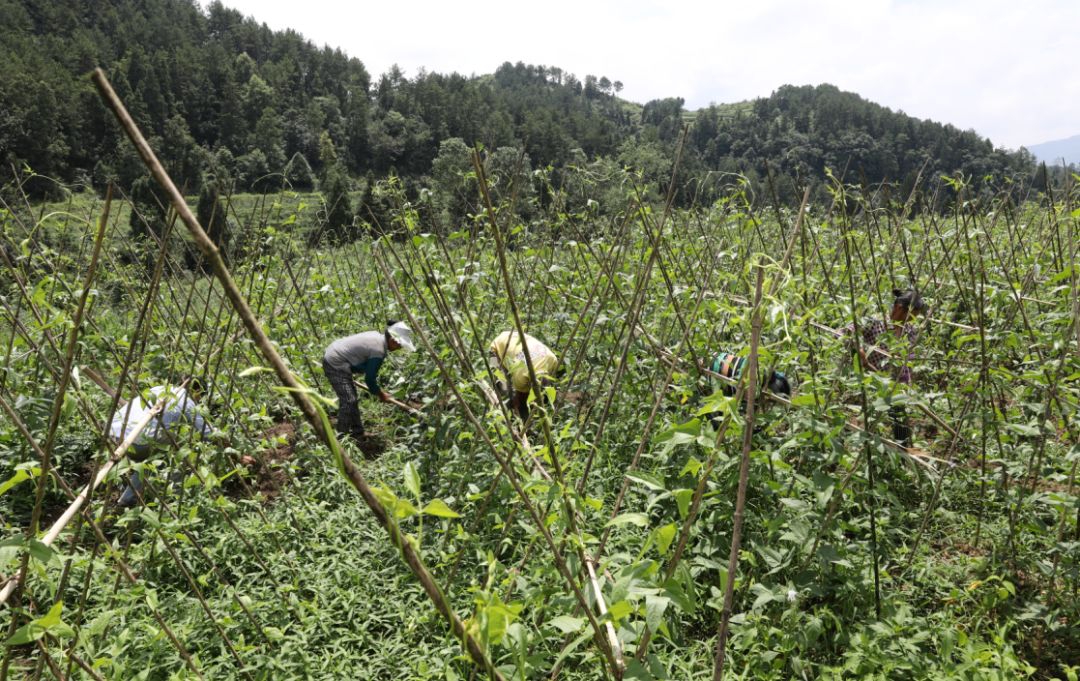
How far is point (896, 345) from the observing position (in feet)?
8.57

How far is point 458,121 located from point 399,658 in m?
65.9

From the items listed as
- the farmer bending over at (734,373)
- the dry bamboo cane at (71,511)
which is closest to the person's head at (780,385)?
the farmer bending over at (734,373)

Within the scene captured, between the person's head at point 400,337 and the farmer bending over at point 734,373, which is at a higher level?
the farmer bending over at point 734,373

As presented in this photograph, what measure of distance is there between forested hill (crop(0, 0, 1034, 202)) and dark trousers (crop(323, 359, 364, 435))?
27.1 metres

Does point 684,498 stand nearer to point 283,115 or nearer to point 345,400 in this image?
point 345,400

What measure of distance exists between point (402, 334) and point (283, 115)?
7090cm

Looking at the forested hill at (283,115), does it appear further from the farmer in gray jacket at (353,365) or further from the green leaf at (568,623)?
the green leaf at (568,623)

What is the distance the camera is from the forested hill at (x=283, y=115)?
4472cm

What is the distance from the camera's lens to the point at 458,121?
206ft

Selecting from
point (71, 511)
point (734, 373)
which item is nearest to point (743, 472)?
point (71, 511)

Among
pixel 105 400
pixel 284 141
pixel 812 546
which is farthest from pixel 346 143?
pixel 812 546

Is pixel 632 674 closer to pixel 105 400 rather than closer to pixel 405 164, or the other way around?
pixel 105 400

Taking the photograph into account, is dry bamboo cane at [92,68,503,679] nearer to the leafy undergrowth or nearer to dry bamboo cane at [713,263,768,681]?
dry bamboo cane at [713,263,768,681]

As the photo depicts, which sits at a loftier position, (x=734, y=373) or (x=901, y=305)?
(x=901, y=305)
